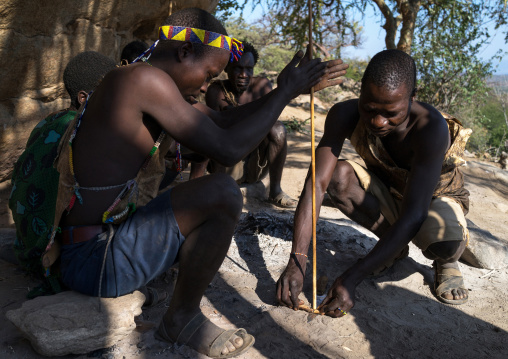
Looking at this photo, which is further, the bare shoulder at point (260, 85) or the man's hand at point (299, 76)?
the bare shoulder at point (260, 85)

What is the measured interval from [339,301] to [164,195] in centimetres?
104

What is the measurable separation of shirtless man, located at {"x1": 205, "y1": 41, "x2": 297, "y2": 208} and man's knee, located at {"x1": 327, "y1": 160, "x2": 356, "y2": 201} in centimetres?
172

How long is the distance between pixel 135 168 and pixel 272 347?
39.4 inches

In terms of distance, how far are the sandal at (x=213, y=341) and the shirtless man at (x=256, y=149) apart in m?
2.69

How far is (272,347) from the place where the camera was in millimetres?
2100

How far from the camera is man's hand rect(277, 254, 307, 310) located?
7.95 feet

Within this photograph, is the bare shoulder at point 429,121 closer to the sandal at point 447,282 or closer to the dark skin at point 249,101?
the sandal at point 447,282

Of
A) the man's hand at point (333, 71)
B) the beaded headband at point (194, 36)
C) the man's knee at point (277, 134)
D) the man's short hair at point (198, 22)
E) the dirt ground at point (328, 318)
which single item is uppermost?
the man's short hair at point (198, 22)

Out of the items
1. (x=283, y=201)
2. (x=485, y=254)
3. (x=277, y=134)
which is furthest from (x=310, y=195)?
(x=277, y=134)

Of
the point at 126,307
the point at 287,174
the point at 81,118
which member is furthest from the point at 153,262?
the point at 287,174

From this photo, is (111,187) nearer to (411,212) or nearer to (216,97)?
(411,212)

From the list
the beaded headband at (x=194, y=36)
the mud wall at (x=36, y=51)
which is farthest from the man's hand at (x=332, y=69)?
the mud wall at (x=36, y=51)

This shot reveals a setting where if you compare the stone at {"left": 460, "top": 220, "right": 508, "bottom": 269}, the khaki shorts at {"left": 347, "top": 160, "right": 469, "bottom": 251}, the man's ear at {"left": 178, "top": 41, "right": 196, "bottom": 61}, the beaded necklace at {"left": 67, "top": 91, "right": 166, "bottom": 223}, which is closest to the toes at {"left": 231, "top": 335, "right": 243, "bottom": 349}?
the beaded necklace at {"left": 67, "top": 91, "right": 166, "bottom": 223}

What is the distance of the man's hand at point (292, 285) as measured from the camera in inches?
95.3
